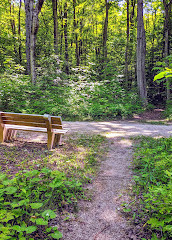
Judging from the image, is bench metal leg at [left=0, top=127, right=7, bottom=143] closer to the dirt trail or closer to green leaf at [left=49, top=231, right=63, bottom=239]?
the dirt trail

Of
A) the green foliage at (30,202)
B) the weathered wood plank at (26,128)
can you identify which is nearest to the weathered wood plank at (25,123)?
the weathered wood plank at (26,128)

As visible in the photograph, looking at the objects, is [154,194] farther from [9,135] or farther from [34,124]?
[9,135]

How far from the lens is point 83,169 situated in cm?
424

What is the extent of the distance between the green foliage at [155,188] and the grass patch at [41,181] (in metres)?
0.99

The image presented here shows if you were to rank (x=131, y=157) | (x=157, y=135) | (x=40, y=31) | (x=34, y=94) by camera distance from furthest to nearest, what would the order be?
(x=40, y=31), (x=34, y=94), (x=157, y=135), (x=131, y=157)

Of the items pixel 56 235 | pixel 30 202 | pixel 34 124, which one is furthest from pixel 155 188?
pixel 34 124

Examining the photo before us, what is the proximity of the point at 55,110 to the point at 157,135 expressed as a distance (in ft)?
17.8

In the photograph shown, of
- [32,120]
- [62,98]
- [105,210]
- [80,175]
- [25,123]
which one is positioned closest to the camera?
[105,210]

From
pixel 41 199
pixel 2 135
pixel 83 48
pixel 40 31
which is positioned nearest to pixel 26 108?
pixel 2 135

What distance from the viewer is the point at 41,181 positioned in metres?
3.57

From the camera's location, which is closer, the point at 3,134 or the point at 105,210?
the point at 105,210

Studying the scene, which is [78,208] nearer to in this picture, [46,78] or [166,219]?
[166,219]

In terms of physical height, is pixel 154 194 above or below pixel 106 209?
above

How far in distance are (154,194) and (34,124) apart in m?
3.48
